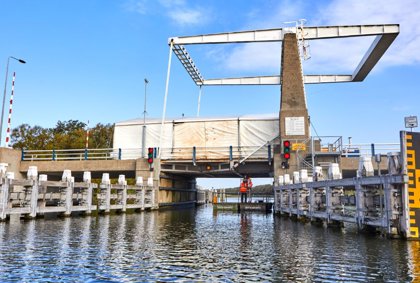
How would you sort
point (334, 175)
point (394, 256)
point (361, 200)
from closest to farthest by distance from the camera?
point (394, 256) < point (361, 200) < point (334, 175)

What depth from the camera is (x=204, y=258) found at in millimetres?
9156

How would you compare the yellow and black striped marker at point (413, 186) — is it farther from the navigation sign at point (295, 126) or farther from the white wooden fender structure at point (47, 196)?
the navigation sign at point (295, 126)

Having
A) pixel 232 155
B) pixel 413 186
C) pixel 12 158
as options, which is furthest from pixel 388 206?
pixel 12 158

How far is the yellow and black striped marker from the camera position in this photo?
1170 cm

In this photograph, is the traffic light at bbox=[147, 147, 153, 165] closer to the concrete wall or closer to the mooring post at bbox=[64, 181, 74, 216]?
the mooring post at bbox=[64, 181, 74, 216]

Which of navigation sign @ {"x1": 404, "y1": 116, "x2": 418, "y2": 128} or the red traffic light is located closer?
navigation sign @ {"x1": 404, "y1": 116, "x2": 418, "y2": 128}

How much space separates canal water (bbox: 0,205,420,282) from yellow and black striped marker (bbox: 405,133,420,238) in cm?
72

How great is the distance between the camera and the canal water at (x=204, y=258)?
714 cm

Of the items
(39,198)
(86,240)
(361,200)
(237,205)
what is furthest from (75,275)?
(237,205)

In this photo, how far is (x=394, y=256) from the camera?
9141 mm

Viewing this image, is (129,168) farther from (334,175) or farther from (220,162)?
(334,175)

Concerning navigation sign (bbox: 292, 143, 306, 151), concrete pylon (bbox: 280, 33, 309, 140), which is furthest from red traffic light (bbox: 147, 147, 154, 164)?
navigation sign (bbox: 292, 143, 306, 151)

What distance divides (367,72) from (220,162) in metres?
15.3

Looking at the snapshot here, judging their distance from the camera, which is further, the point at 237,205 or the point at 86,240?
the point at 237,205
